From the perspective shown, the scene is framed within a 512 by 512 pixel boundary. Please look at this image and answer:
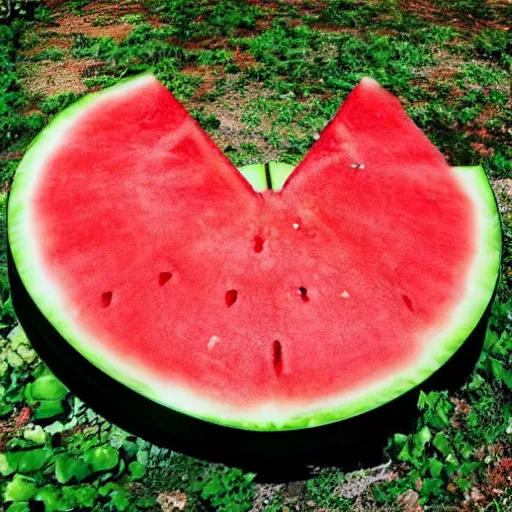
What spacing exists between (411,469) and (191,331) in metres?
0.74

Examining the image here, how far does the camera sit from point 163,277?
172 cm

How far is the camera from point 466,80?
11.1 feet

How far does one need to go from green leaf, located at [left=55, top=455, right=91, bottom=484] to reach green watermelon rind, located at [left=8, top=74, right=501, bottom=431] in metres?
0.33

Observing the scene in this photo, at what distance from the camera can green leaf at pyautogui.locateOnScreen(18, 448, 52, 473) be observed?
69.9 inches

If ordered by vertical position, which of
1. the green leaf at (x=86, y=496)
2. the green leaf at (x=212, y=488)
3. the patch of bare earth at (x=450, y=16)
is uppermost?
the patch of bare earth at (x=450, y=16)

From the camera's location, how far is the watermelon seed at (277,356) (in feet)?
5.34

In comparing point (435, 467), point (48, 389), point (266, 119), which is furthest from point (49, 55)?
point (435, 467)

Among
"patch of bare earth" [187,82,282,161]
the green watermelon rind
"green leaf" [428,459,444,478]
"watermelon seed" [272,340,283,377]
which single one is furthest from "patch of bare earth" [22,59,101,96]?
"green leaf" [428,459,444,478]

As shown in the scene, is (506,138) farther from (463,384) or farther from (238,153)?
(463,384)

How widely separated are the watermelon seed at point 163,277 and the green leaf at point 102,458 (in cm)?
49

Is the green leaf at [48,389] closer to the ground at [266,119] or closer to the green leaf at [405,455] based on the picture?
the ground at [266,119]

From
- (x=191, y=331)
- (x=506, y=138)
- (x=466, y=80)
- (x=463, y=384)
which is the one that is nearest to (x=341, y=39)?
(x=466, y=80)

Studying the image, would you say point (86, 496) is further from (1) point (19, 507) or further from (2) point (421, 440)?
(2) point (421, 440)

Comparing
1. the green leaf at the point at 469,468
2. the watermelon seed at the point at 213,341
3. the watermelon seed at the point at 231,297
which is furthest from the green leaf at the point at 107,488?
the green leaf at the point at 469,468
